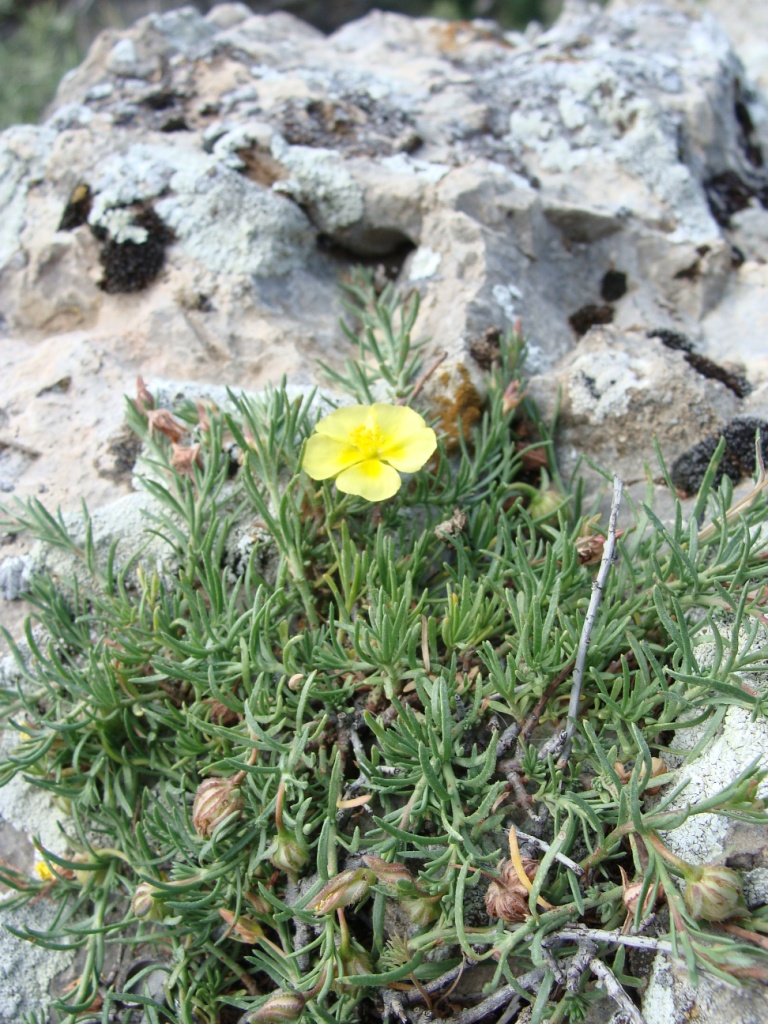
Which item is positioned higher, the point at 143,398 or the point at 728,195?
the point at 728,195

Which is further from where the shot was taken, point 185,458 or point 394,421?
point 185,458

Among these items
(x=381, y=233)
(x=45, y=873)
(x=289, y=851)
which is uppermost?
(x=381, y=233)

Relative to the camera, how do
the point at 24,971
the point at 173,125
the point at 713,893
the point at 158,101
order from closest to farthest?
the point at 713,893, the point at 24,971, the point at 173,125, the point at 158,101

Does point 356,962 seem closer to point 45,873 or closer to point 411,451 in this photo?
point 45,873

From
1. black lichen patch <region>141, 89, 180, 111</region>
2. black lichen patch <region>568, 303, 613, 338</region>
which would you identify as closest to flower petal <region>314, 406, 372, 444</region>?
black lichen patch <region>568, 303, 613, 338</region>

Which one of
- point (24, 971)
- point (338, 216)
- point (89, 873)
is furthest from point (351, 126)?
point (24, 971)

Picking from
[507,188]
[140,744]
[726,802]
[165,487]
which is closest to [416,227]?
[507,188]
